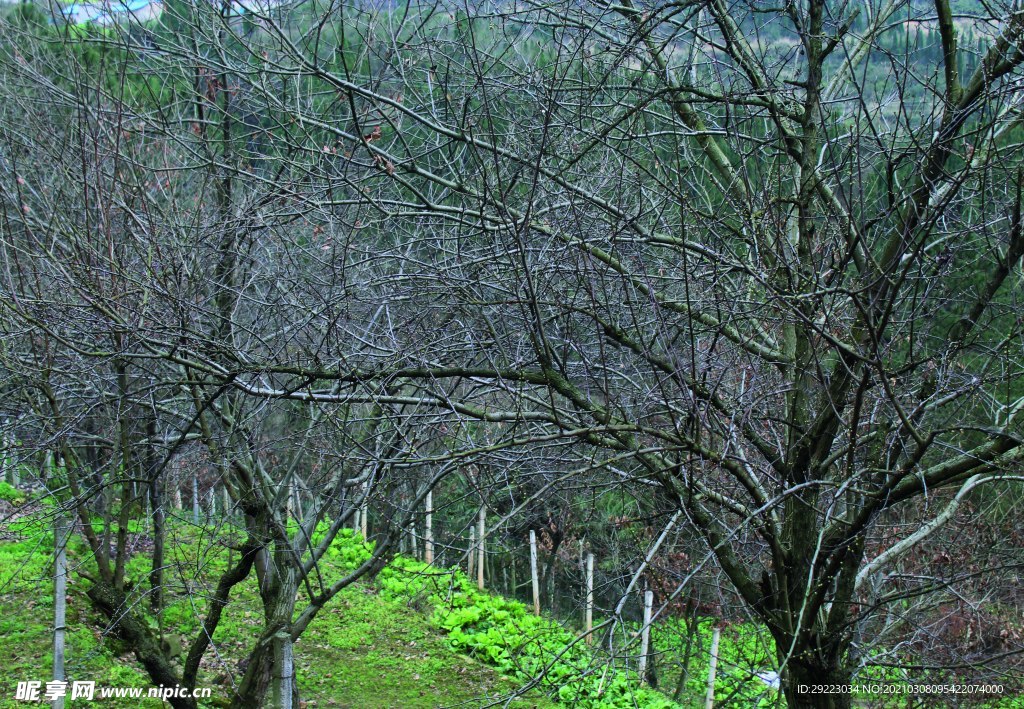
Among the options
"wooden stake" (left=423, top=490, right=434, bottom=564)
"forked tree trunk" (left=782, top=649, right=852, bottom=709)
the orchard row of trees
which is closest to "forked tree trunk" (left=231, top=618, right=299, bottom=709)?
the orchard row of trees

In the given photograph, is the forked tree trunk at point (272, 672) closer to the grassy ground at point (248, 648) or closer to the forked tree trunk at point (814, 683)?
the grassy ground at point (248, 648)

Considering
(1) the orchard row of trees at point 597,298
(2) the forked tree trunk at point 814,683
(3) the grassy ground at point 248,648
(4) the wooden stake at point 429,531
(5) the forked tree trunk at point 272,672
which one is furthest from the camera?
(3) the grassy ground at point 248,648

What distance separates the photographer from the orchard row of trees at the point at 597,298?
10.2 feet

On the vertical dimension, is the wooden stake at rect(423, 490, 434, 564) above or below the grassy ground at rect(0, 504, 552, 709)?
above

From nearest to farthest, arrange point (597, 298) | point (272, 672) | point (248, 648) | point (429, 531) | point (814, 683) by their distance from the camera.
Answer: point (814, 683) → point (597, 298) → point (429, 531) → point (272, 672) → point (248, 648)

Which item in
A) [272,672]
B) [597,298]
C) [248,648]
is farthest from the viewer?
[248,648]

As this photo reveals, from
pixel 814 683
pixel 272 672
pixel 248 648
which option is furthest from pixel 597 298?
pixel 248 648

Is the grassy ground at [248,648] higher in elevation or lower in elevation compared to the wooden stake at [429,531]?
lower

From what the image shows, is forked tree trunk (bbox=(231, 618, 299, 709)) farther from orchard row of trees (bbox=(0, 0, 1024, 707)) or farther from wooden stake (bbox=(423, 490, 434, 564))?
wooden stake (bbox=(423, 490, 434, 564))

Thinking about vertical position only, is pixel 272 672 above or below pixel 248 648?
above

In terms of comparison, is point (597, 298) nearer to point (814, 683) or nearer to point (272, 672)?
point (814, 683)

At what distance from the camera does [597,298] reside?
4.03 m

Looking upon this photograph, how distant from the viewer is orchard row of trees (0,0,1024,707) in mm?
3107

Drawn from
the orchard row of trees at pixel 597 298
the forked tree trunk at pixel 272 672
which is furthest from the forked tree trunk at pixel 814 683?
the forked tree trunk at pixel 272 672
